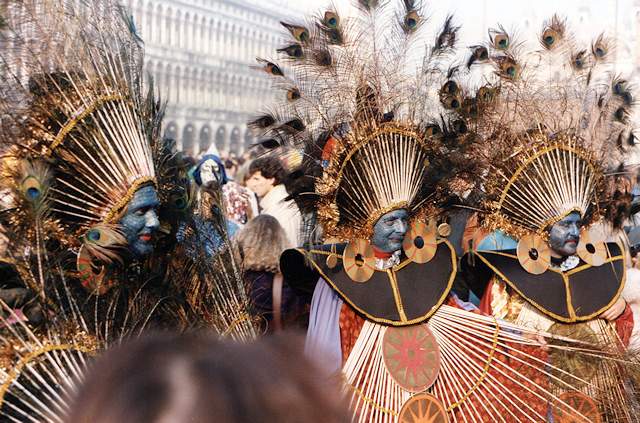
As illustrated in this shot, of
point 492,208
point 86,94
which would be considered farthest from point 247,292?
point 492,208

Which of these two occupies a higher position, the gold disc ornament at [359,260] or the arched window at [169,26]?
the arched window at [169,26]

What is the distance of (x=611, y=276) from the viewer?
537 centimetres

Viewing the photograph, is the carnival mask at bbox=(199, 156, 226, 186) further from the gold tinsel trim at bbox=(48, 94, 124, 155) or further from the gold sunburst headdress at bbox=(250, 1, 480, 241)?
the gold tinsel trim at bbox=(48, 94, 124, 155)

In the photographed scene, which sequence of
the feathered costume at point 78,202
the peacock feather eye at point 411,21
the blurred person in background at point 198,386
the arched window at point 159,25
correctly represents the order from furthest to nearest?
the arched window at point 159,25, the peacock feather eye at point 411,21, the feathered costume at point 78,202, the blurred person in background at point 198,386

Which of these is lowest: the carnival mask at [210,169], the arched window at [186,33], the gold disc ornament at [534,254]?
the gold disc ornament at [534,254]

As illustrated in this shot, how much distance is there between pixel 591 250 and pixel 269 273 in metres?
1.95

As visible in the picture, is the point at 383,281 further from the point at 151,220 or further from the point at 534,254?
the point at 151,220

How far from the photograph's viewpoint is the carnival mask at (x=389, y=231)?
14.5ft

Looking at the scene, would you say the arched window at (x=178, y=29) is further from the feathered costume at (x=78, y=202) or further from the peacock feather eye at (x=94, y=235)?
the peacock feather eye at (x=94, y=235)

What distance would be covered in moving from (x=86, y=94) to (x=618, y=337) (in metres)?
3.42

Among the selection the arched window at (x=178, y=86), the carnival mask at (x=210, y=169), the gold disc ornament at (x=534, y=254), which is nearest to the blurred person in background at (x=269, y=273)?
the carnival mask at (x=210, y=169)

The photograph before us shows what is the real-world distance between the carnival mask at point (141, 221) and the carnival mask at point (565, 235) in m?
2.59

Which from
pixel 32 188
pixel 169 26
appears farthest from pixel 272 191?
pixel 169 26

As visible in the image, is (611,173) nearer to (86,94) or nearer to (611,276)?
(611,276)
